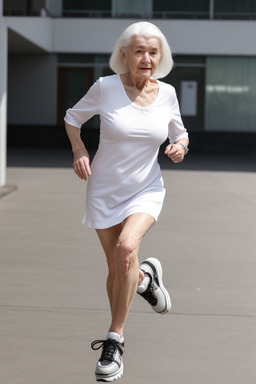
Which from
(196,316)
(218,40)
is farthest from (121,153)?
(218,40)

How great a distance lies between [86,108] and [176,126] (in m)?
0.57

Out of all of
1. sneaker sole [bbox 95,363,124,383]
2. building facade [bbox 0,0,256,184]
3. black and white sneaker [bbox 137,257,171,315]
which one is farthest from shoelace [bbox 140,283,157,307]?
building facade [bbox 0,0,256,184]

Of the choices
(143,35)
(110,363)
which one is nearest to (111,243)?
(110,363)

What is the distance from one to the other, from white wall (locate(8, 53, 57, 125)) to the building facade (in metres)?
0.04

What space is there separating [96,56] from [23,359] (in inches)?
1019

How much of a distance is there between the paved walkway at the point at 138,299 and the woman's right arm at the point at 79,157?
102 cm

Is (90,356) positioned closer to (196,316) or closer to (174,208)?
(196,316)

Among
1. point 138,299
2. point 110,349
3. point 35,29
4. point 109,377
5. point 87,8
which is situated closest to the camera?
point 109,377

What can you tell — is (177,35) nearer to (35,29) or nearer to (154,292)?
(35,29)

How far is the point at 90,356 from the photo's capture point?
4.75 m

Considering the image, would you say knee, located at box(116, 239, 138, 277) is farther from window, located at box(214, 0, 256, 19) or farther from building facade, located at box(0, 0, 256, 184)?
window, located at box(214, 0, 256, 19)

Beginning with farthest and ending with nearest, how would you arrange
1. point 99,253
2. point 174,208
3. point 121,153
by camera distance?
point 174,208, point 99,253, point 121,153

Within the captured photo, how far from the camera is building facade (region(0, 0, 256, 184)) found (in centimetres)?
2894

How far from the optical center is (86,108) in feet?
15.4
